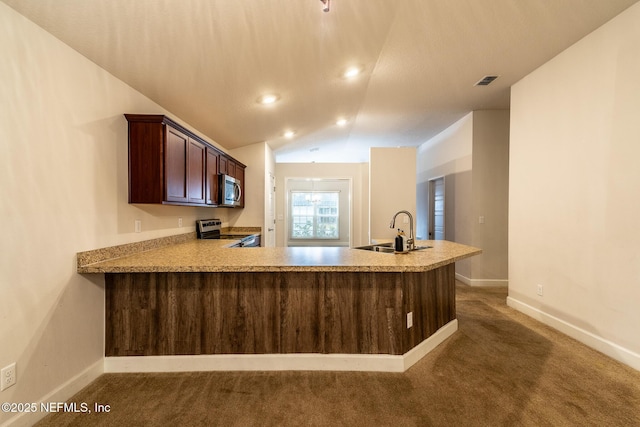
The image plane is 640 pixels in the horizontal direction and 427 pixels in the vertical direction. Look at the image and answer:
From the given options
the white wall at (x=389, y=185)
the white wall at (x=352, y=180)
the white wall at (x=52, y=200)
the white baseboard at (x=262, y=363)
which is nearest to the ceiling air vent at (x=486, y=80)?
the white wall at (x=389, y=185)

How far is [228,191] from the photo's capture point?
3.97 metres

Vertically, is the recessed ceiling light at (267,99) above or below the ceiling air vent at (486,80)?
below

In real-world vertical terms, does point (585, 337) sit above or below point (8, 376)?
below

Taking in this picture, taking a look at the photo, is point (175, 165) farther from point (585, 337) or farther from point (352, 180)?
A: point (352, 180)

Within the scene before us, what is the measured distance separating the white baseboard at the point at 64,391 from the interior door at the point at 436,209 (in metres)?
5.36

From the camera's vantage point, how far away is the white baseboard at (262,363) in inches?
86.5

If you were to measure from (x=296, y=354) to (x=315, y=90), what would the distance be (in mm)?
2822

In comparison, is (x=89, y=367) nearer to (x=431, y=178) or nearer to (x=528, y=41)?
(x=528, y=41)

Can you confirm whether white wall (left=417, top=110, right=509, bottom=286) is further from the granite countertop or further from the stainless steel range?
the stainless steel range

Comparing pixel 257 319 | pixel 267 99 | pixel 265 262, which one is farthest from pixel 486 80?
pixel 257 319

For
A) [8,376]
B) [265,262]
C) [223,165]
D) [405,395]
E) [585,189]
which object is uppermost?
[223,165]

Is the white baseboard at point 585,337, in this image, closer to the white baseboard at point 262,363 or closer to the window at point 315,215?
the white baseboard at point 262,363

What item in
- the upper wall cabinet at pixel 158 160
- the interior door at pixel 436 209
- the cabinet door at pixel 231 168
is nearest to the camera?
the upper wall cabinet at pixel 158 160

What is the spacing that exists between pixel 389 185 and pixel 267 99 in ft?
8.08
